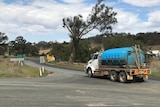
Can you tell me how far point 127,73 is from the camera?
85.6 feet

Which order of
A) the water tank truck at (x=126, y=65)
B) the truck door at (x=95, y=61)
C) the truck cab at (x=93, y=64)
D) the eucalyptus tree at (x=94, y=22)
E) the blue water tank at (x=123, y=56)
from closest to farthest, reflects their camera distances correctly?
1. the water tank truck at (x=126, y=65)
2. the blue water tank at (x=123, y=56)
3. the truck cab at (x=93, y=64)
4. the truck door at (x=95, y=61)
5. the eucalyptus tree at (x=94, y=22)

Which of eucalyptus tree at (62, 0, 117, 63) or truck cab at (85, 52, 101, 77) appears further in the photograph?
eucalyptus tree at (62, 0, 117, 63)

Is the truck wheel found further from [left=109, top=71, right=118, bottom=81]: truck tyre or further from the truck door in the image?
the truck door

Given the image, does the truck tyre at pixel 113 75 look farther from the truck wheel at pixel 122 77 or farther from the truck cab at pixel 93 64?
the truck cab at pixel 93 64

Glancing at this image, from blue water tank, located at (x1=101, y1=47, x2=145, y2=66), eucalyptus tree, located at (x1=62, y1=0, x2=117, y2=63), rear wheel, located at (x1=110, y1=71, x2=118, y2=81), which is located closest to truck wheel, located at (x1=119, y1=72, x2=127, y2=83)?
rear wheel, located at (x1=110, y1=71, x2=118, y2=81)

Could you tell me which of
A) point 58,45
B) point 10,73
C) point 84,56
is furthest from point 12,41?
point 10,73

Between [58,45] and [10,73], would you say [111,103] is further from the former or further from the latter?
[58,45]

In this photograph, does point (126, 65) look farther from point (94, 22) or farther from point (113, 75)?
point (94, 22)

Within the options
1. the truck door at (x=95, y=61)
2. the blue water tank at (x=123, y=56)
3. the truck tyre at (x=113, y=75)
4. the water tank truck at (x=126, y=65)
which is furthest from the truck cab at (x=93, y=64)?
the truck tyre at (x=113, y=75)

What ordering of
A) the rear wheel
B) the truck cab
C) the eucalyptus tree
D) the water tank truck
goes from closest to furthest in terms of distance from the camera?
the water tank truck, the rear wheel, the truck cab, the eucalyptus tree

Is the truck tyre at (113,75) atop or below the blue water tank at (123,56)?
below

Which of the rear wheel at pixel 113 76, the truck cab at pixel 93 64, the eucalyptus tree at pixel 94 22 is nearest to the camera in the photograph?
the rear wheel at pixel 113 76

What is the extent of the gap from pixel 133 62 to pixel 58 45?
68.3m

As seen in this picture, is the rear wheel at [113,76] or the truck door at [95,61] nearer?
the rear wheel at [113,76]
